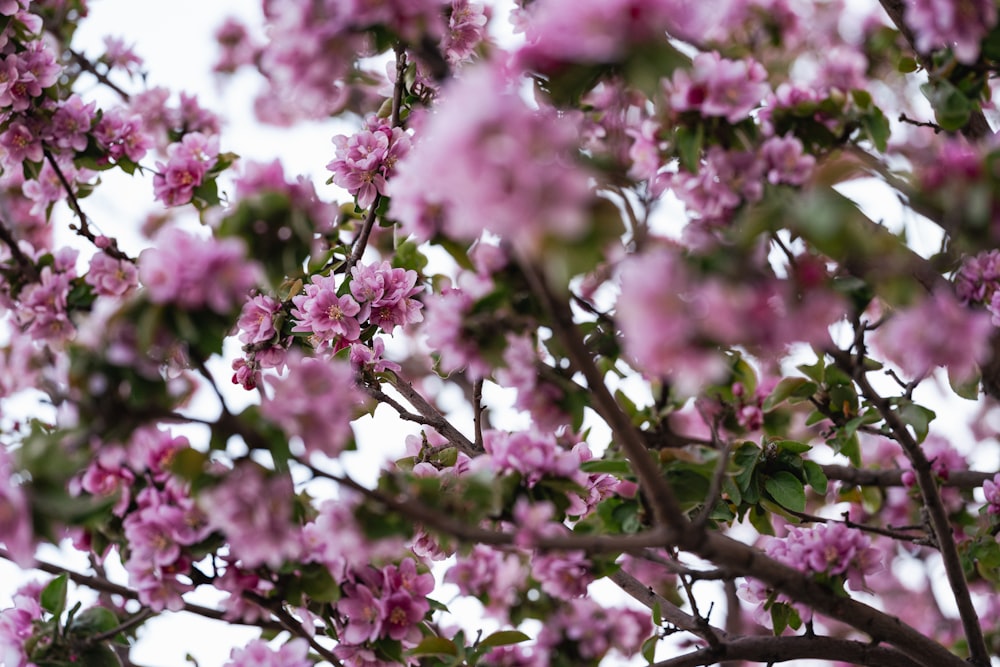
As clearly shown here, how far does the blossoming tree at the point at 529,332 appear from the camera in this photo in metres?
1.21

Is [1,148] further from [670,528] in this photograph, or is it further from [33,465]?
[670,528]

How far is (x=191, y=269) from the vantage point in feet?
4.23

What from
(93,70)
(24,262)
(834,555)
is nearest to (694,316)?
(834,555)

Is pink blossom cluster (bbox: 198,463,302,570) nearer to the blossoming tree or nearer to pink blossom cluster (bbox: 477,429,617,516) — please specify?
the blossoming tree

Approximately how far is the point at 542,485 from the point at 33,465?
820mm

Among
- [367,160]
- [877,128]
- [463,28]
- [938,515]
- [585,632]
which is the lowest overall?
[585,632]

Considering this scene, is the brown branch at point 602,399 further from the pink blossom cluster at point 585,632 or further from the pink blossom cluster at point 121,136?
the pink blossom cluster at point 121,136

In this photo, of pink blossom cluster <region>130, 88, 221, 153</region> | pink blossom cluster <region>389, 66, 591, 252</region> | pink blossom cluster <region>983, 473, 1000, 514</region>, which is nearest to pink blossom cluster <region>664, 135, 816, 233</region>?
pink blossom cluster <region>389, 66, 591, 252</region>

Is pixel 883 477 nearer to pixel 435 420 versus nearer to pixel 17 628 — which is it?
pixel 435 420

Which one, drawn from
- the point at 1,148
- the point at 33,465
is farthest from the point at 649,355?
the point at 1,148

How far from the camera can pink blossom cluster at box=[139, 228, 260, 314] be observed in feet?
4.23

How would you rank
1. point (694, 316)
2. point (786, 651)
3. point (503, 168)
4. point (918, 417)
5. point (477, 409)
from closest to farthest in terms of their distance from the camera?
point (503, 168) → point (694, 316) → point (786, 651) → point (918, 417) → point (477, 409)

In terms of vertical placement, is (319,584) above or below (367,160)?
below

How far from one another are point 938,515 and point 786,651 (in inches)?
17.1
